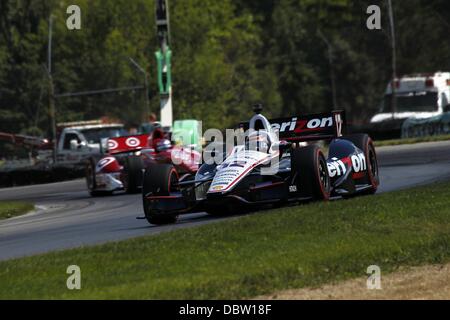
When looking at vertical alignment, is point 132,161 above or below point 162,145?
below

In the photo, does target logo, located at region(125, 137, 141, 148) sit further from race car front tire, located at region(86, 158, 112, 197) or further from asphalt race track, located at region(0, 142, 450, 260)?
asphalt race track, located at region(0, 142, 450, 260)

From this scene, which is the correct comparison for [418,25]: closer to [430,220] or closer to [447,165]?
[447,165]

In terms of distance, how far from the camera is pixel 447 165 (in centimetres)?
2170

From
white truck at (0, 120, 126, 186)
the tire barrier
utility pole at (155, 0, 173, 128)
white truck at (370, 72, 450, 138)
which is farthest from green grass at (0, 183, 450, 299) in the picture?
white truck at (370, 72, 450, 138)

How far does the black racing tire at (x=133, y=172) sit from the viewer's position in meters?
22.8

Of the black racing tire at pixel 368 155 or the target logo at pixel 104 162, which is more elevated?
the black racing tire at pixel 368 155

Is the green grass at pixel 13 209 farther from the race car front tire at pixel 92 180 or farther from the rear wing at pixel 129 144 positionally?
the rear wing at pixel 129 144

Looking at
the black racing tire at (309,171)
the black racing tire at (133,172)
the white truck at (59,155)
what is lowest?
the white truck at (59,155)

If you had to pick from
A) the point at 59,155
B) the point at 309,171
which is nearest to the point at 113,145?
the point at 309,171

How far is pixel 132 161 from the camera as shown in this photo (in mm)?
22906

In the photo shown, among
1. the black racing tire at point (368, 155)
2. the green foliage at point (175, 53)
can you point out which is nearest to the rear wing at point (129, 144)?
the black racing tire at point (368, 155)

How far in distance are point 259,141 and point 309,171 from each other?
A: 3.96 feet

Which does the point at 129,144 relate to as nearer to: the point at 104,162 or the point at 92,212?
the point at 104,162
